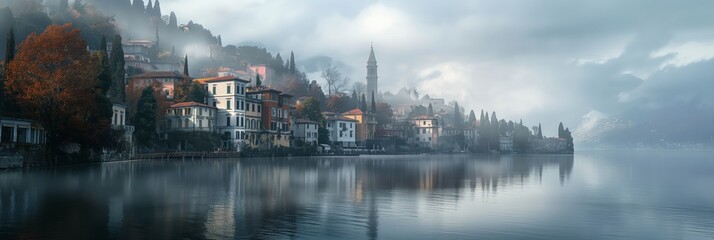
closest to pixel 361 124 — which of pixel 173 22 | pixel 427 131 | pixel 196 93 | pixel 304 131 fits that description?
pixel 304 131

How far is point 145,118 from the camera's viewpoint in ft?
247

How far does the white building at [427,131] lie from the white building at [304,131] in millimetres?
64191

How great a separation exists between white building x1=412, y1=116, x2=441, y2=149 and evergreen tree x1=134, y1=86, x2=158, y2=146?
349 ft

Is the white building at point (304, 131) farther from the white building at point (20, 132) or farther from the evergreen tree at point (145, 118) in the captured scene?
the white building at point (20, 132)

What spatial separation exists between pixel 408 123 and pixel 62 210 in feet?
502

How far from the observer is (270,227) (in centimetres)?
1838

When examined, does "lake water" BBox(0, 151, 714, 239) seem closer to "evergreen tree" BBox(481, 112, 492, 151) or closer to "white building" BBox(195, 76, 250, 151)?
"white building" BBox(195, 76, 250, 151)

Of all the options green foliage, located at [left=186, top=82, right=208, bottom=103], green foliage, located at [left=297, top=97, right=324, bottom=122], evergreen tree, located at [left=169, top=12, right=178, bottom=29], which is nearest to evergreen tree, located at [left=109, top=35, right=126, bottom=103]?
green foliage, located at [left=186, top=82, right=208, bottom=103]

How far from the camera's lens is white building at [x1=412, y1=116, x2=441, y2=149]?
6767 inches

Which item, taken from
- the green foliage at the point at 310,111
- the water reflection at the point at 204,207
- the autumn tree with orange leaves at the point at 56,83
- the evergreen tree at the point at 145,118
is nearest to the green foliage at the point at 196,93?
the evergreen tree at the point at 145,118

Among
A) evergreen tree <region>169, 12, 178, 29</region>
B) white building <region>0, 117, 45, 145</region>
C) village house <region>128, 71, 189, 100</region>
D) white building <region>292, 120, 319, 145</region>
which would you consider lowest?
white building <region>0, 117, 45, 145</region>

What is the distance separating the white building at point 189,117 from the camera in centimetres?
8662

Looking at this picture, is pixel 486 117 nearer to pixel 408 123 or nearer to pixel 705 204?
pixel 408 123

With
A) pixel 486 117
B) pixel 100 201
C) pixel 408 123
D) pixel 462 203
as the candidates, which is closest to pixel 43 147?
pixel 100 201
